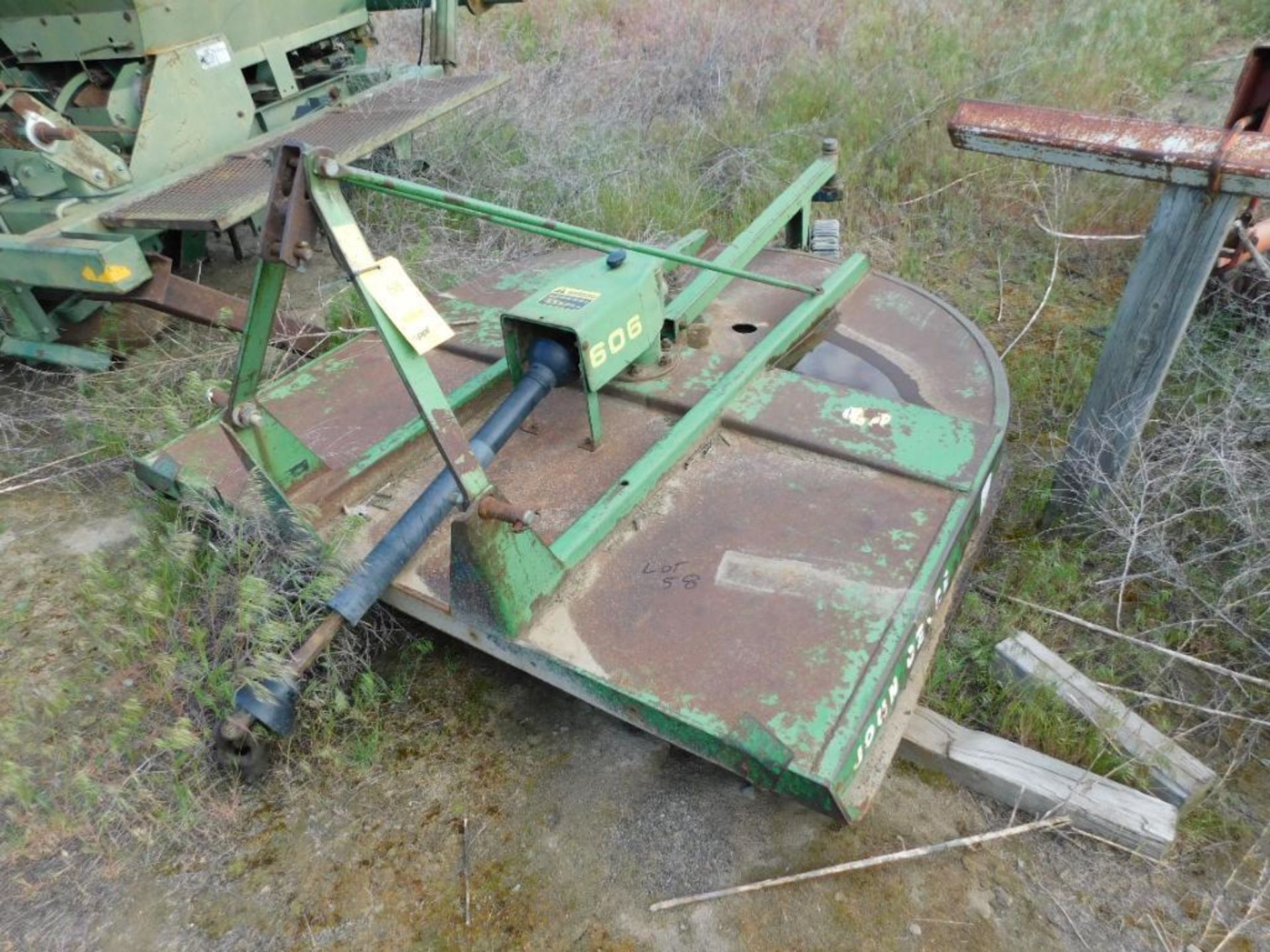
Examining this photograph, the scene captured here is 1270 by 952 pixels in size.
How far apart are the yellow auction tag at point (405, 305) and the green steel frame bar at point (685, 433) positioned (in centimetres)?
56

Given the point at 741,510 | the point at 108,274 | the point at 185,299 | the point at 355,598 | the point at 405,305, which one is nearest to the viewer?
the point at 405,305

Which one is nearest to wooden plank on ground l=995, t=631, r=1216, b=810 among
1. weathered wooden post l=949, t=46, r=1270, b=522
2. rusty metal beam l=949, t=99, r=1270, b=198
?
weathered wooden post l=949, t=46, r=1270, b=522

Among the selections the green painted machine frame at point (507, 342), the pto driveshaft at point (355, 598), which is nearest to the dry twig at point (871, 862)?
the green painted machine frame at point (507, 342)

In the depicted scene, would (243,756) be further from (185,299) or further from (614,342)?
(185,299)

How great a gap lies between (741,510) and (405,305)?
0.98 meters

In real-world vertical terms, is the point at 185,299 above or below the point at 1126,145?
below

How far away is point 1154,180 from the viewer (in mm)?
1955

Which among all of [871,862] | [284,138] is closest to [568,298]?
[871,862]

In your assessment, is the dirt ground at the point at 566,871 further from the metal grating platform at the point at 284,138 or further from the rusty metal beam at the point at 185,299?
the metal grating platform at the point at 284,138

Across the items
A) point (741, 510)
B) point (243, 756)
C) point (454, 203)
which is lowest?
point (243, 756)

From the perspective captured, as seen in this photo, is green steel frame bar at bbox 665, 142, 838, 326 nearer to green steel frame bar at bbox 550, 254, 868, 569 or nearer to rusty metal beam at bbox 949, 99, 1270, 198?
green steel frame bar at bbox 550, 254, 868, 569

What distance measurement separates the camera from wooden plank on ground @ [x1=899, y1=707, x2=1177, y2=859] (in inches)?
72.6

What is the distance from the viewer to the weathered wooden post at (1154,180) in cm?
187

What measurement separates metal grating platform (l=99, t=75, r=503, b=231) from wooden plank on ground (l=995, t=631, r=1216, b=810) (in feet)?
8.51
